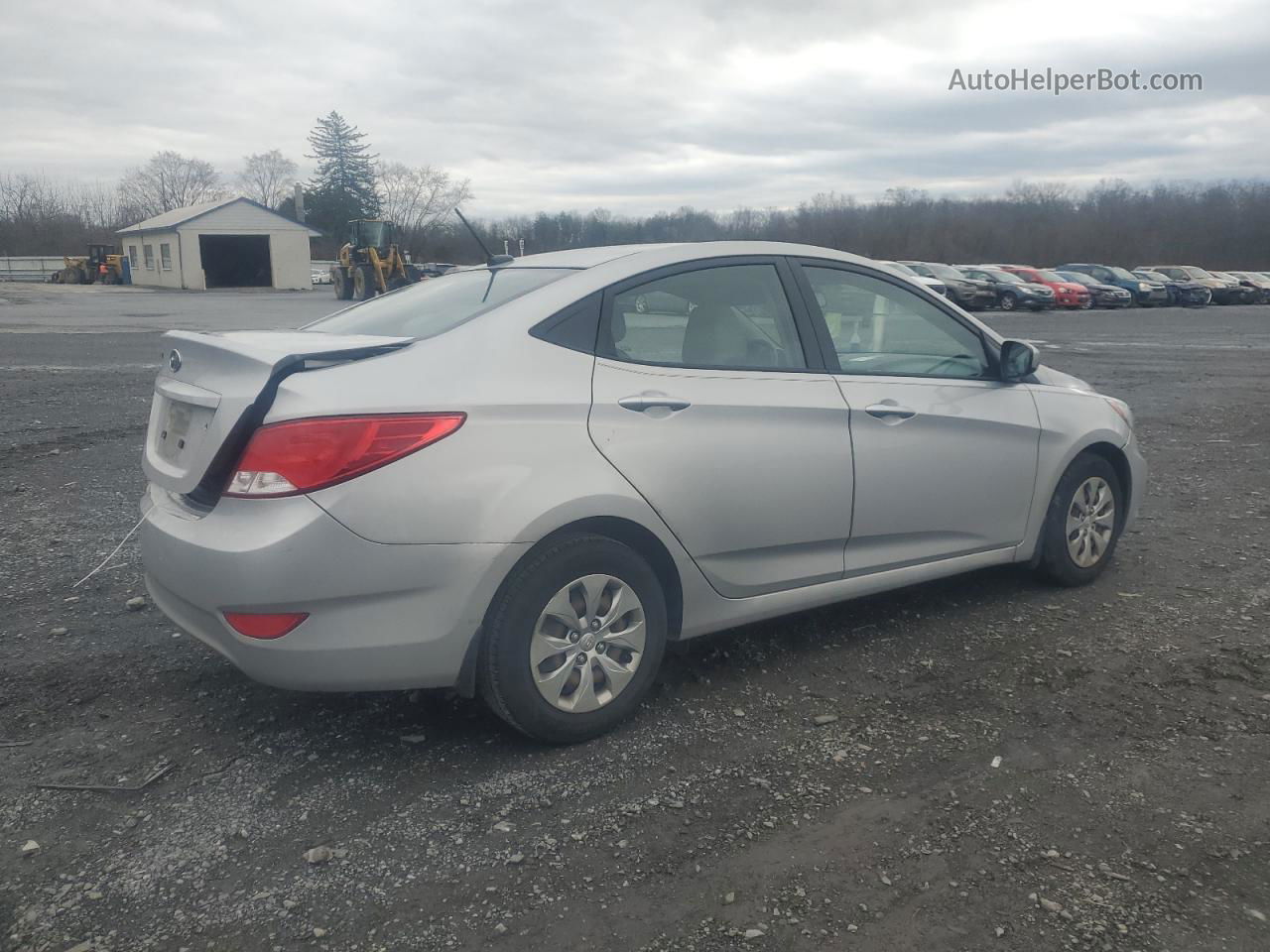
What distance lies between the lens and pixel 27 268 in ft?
229

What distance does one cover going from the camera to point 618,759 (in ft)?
10.9

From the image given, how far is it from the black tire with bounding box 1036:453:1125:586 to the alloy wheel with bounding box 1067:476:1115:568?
0.02m

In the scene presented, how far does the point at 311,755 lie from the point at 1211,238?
281ft

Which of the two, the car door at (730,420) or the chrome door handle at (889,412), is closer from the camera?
the car door at (730,420)

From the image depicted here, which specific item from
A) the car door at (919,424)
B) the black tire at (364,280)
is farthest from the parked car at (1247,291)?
the car door at (919,424)

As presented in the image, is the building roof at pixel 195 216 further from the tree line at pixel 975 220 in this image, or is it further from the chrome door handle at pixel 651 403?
the chrome door handle at pixel 651 403

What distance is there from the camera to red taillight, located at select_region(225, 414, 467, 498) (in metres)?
2.95

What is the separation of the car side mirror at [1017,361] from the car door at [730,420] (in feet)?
3.42

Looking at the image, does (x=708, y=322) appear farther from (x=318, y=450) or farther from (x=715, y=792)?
(x=715, y=792)

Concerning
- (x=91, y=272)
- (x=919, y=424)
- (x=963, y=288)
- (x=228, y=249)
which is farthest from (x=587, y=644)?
(x=91, y=272)

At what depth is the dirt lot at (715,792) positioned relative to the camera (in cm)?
253

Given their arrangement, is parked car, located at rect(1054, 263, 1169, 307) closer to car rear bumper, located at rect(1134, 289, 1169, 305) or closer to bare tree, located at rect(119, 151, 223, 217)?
car rear bumper, located at rect(1134, 289, 1169, 305)

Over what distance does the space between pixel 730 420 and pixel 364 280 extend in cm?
3668

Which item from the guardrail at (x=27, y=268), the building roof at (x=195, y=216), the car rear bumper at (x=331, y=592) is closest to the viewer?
the car rear bumper at (x=331, y=592)
